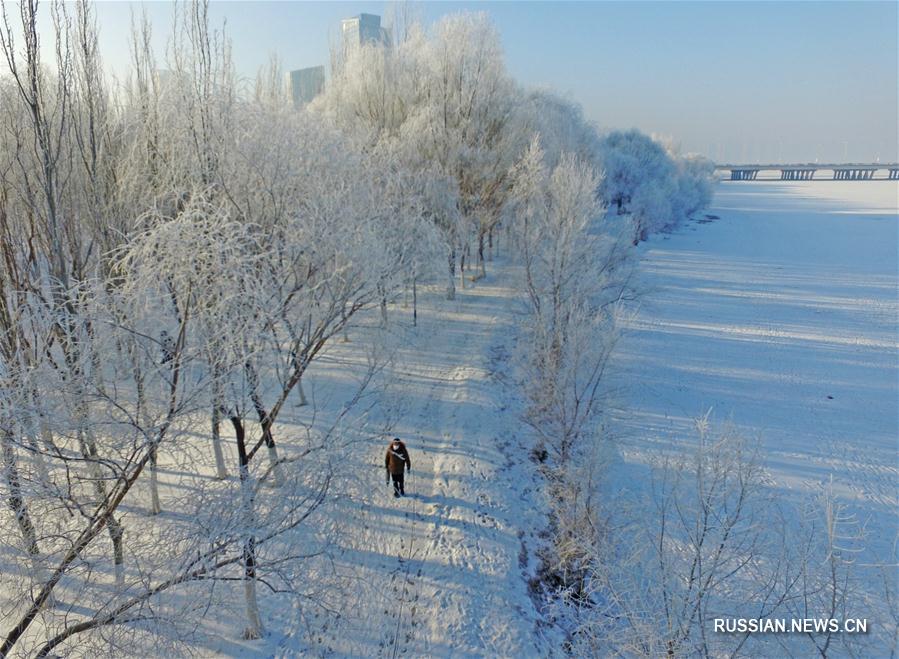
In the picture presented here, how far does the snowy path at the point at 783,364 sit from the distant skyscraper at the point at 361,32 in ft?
54.6

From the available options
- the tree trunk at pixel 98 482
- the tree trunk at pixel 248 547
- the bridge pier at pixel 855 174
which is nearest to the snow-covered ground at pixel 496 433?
the tree trunk at pixel 248 547

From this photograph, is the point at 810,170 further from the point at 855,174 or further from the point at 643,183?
the point at 643,183

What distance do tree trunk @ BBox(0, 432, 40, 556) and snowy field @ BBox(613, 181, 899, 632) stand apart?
28.9 feet

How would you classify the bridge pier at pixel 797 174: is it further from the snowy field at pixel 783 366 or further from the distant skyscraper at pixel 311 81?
the distant skyscraper at pixel 311 81

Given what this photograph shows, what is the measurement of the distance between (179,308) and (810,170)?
169835 millimetres

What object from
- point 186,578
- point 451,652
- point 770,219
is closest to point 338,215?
point 186,578

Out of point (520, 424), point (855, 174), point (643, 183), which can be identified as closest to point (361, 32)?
point (520, 424)

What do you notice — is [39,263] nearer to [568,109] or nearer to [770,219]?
[568,109]

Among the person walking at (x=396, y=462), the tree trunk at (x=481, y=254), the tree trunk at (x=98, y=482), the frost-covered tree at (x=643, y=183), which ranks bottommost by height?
the person walking at (x=396, y=462)

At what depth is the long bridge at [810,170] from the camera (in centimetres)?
12752

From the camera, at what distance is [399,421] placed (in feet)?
38.9

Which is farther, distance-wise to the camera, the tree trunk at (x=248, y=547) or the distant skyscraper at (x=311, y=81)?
the distant skyscraper at (x=311, y=81)

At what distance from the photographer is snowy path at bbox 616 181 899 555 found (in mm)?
12156

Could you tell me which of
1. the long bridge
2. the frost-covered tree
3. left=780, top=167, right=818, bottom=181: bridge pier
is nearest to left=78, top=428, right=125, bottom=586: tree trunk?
the frost-covered tree
